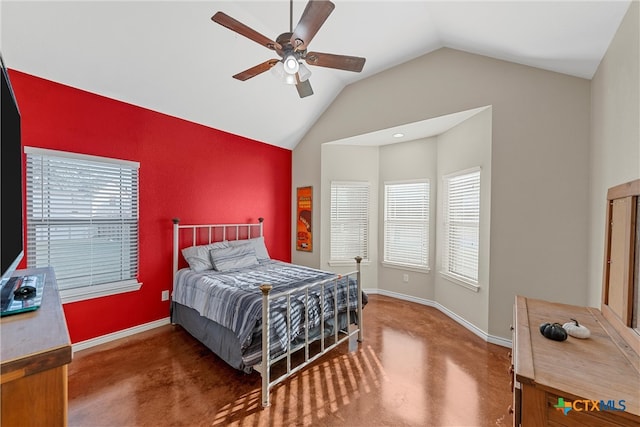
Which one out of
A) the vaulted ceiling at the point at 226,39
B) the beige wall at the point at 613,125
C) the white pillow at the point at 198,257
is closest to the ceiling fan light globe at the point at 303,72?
the vaulted ceiling at the point at 226,39

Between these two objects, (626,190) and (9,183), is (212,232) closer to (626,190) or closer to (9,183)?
(9,183)

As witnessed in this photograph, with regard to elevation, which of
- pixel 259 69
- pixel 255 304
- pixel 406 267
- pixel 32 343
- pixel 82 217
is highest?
pixel 259 69

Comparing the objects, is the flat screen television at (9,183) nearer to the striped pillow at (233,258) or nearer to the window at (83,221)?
the window at (83,221)

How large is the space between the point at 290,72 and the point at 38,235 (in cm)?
273

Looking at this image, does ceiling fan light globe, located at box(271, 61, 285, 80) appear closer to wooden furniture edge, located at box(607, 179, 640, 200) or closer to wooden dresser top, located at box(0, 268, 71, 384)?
wooden dresser top, located at box(0, 268, 71, 384)

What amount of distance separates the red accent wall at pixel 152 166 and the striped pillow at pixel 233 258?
60cm

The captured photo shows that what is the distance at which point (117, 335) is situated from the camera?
9.64ft

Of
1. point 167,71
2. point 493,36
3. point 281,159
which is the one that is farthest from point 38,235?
point 493,36

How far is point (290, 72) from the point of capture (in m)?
1.91

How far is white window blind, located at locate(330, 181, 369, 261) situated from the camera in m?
4.61

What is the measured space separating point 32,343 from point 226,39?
2.98 meters

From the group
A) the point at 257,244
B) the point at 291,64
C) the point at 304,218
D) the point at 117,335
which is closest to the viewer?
the point at 291,64

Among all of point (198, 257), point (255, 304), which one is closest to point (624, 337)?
point (255, 304)

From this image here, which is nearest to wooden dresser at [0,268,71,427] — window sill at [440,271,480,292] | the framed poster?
window sill at [440,271,480,292]
